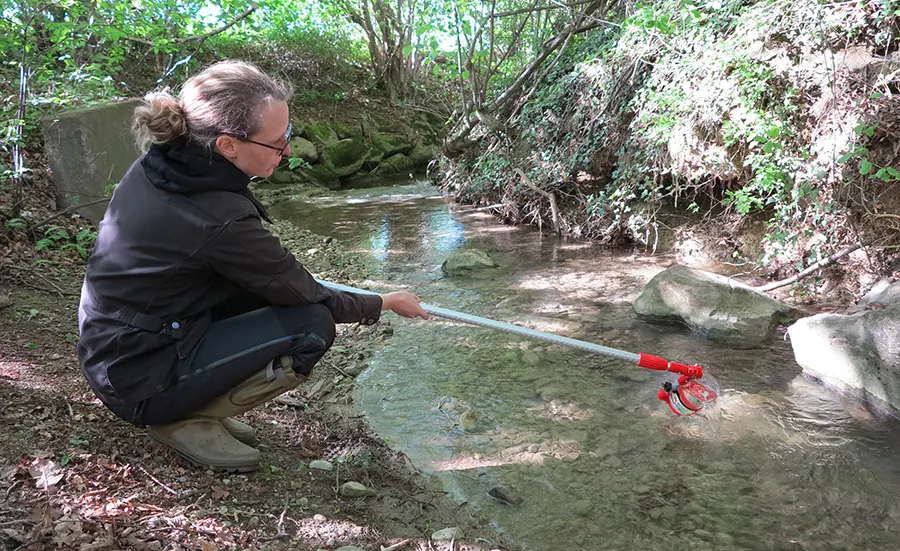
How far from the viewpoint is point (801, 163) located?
13.8 ft

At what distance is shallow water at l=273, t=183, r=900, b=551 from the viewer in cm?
226

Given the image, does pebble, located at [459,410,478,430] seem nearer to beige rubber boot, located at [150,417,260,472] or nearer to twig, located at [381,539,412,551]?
twig, located at [381,539,412,551]

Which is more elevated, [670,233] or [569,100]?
[569,100]

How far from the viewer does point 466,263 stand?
5688 mm

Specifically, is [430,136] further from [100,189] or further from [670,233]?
[100,189]

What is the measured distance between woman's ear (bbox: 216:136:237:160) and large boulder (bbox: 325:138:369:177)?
1136cm

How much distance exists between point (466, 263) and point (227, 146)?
3941 millimetres

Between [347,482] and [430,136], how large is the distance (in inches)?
550

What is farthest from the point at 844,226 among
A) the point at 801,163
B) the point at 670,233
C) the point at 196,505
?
the point at 196,505

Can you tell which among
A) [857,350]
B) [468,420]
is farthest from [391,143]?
[857,350]

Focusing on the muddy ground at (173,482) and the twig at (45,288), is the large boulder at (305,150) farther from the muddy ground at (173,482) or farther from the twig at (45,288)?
the muddy ground at (173,482)

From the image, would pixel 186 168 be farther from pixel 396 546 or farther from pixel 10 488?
pixel 396 546

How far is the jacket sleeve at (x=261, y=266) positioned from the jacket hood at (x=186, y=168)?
14cm

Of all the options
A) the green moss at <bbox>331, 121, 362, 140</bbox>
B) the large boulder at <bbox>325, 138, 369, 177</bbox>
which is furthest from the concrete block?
the green moss at <bbox>331, 121, 362, 140</bbox>
